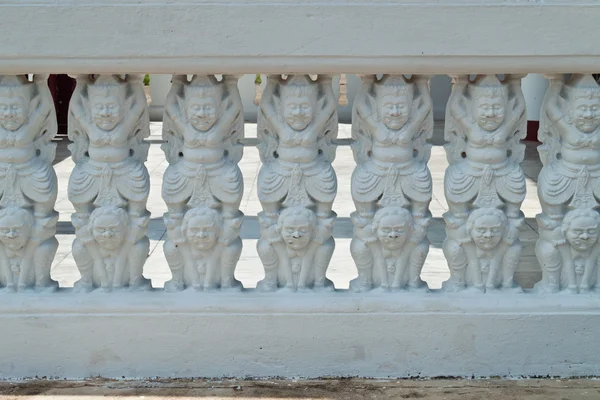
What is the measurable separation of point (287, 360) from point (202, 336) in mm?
358

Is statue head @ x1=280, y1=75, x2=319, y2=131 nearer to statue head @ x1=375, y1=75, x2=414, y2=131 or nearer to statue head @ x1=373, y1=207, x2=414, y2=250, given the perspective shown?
statue head @ x1=375, y1=75, x2=414, y2=131

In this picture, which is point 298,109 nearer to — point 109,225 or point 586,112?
point 109,225

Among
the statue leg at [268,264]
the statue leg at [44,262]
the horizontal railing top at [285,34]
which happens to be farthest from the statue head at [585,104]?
the statue leg at [44,262]

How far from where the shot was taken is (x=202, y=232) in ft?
11.4

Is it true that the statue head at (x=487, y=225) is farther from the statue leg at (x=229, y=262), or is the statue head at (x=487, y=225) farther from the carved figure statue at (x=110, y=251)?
the carved figure statue at (x=110, y=251)

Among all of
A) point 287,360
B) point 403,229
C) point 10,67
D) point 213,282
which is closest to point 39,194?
point 10,67

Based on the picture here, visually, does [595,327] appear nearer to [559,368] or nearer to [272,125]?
[559,368]

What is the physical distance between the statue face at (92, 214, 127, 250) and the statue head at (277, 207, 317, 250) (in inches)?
24.7

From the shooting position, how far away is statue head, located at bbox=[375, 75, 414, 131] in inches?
133

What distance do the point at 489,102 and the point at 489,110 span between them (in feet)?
0.10

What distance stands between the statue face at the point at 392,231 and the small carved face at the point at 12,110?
1454 mm

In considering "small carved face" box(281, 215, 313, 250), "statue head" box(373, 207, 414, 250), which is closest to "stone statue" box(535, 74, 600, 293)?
"statue head" box(373, 207, 414, 250)

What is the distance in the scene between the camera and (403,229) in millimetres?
3496

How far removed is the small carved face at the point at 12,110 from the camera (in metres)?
3.38
